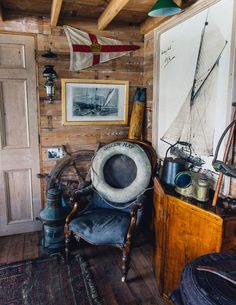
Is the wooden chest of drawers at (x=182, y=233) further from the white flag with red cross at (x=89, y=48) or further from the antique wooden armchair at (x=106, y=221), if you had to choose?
the white flag with red cross at (x=89, y=48)

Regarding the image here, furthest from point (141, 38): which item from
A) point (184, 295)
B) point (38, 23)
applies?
point (184, 295)

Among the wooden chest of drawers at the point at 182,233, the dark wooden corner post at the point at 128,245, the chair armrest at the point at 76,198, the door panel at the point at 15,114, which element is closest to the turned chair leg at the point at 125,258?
the dark wooden corner post at the point at 128,245

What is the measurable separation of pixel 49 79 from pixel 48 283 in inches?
76.4

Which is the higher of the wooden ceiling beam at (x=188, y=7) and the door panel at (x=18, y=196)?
the wooden ceiling beam at (x=188, y=7)

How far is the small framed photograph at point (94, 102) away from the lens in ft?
9.39

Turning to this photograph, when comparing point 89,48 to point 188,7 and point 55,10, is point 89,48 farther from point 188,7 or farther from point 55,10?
point 188,7

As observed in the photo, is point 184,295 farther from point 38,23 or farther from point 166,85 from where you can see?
point 38,23

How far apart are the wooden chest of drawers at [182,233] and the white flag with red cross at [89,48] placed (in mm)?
1548

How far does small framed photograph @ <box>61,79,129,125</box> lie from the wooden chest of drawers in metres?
1.13

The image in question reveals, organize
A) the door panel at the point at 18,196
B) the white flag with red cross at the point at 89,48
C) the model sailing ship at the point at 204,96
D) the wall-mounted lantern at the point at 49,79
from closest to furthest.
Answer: the model sailing ship at the point at 204,96 < the wall-mounted lantern at the point at 49,79 < the white flag with red cross at the point at 89,48 < the door panel at the point at 18,196

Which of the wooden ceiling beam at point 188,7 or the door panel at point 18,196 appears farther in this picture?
the door panel at point 18,196

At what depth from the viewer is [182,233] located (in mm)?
1850

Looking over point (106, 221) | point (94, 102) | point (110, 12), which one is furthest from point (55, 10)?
point (106, 221)

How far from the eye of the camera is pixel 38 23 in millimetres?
2688
